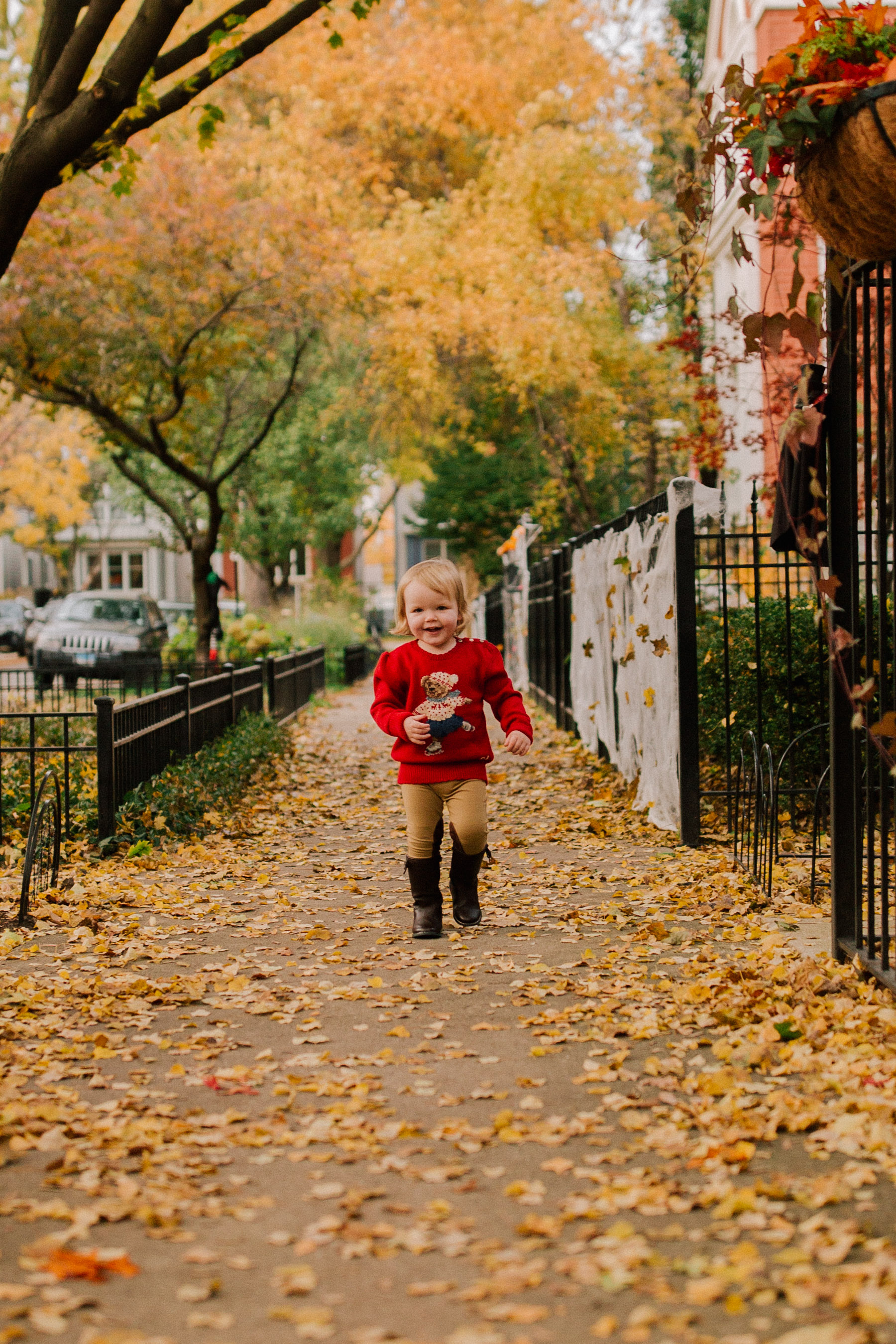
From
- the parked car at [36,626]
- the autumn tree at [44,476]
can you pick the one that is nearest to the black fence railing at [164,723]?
the parked car at [36,626]

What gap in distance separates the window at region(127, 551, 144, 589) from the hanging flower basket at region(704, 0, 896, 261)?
65.1 meters

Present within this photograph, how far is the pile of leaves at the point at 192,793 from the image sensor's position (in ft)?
28.1

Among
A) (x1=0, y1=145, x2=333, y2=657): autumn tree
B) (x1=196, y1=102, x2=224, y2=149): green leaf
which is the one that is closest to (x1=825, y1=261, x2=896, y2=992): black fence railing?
(x1=196, y1=102, x2=224, y2=149): green leaf

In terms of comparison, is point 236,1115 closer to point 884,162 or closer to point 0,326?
point 884,162

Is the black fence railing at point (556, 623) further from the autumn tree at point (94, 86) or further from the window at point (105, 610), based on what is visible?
the window at point (105, 610)

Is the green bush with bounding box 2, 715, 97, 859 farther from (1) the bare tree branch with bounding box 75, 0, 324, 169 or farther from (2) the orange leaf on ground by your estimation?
(2) the orange leaf on ground

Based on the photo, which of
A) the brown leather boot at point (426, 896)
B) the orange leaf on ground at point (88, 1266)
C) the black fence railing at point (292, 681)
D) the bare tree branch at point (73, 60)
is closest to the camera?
the orange leaf on ground at point (88, 1266)

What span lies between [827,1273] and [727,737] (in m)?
4.84

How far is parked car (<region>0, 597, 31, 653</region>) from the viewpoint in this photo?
43.0 metres

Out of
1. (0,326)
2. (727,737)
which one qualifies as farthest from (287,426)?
(727,737)

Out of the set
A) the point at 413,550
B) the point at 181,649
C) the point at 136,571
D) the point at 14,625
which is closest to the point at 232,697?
the point at 181,649

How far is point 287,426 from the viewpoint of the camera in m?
33.1

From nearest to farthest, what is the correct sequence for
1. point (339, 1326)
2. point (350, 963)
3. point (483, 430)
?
point (339, 1326), point (350, 963), point (483, 430)

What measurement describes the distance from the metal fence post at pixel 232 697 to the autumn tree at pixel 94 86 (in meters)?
4.55
